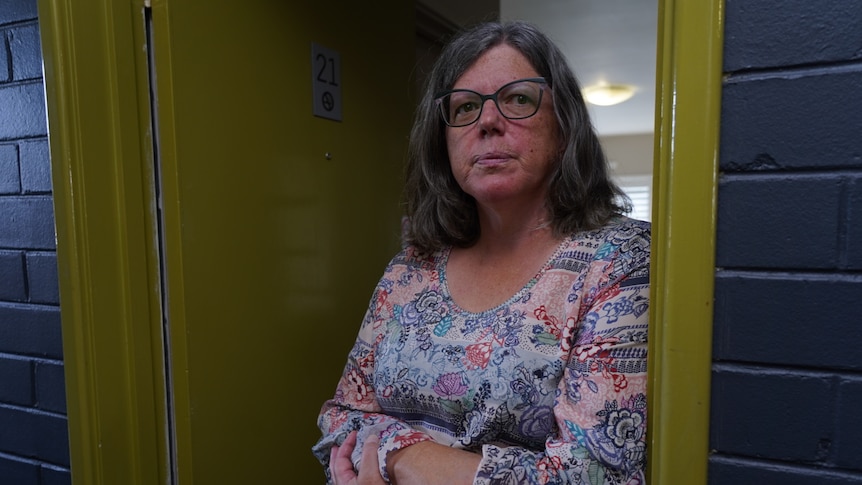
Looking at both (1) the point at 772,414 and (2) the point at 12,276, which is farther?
(2) the point at 12,276

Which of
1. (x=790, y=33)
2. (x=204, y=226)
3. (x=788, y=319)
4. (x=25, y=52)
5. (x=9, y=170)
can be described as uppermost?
(x=25, y=52)

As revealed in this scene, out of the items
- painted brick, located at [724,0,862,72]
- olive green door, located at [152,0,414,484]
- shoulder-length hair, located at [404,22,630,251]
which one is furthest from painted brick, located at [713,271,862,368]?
olive green door, located at [152,0,414,484]

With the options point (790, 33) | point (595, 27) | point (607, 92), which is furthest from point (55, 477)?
point (607, 92)

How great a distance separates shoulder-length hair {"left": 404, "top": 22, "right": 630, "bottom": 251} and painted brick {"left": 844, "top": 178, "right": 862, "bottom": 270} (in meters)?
0.42

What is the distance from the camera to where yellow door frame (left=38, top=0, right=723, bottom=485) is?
643 millimetres

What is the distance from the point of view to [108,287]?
3.07 ft

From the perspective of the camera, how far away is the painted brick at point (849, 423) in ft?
1.95

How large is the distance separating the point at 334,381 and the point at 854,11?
4.33 feet

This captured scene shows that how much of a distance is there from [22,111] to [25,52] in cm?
11

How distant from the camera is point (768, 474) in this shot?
632 millimetres

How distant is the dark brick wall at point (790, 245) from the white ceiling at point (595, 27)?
1.55m

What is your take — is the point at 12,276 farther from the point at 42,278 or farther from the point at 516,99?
the point at 516,99

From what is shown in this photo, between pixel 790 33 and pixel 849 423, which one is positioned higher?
pixel 790 33

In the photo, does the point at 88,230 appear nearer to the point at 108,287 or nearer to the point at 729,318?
the point at 108,287
